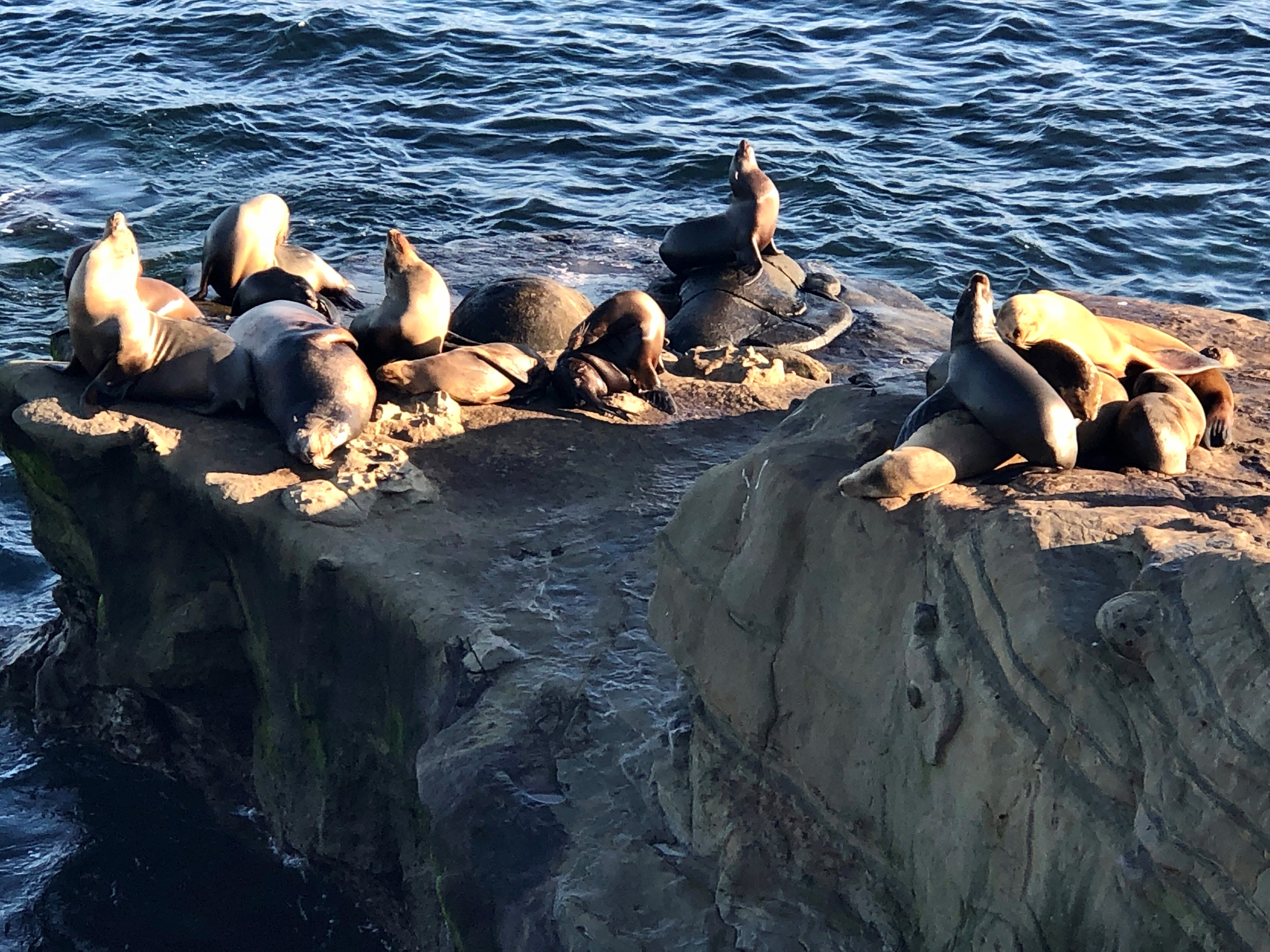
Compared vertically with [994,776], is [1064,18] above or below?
below

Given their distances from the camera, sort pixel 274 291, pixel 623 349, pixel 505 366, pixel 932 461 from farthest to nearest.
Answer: pixel 274 291
pixel 623 349
pixel 505 366
pixel 932 461

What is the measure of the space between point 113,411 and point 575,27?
12.9m

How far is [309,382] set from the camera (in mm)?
7160

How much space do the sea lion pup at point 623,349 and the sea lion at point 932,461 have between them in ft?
11.6

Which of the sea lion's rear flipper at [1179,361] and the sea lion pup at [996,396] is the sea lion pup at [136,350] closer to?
the sea lion pup at [996,396]

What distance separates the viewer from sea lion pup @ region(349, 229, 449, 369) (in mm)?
7875

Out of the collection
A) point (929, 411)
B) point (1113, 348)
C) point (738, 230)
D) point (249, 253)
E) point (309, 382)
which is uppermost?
point (929, 411)

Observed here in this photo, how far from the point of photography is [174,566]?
6949 mm

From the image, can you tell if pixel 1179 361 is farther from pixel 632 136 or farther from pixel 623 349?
pixel 632 136

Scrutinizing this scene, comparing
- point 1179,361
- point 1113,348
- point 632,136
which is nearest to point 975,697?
point 1113,348

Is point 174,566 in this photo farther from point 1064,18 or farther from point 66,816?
point 1064,18

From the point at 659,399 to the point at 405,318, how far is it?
1.57 metres

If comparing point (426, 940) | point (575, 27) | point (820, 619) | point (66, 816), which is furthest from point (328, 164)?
point (820, 619)

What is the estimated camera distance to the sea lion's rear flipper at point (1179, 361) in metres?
5.70
